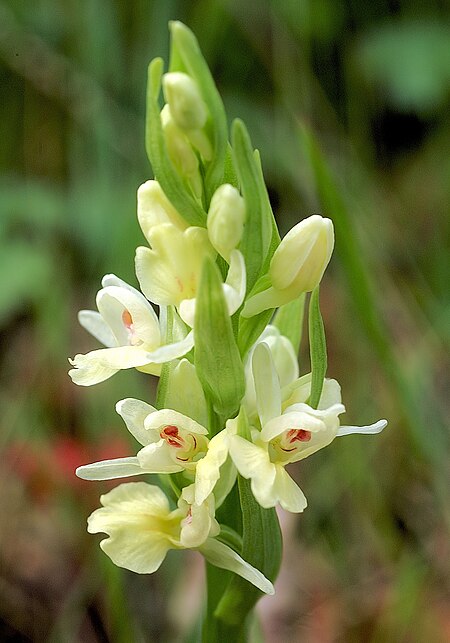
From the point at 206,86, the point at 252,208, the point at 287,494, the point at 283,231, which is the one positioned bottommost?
the point at 283,231

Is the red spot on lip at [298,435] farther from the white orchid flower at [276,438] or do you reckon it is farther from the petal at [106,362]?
the petal at [106,362]

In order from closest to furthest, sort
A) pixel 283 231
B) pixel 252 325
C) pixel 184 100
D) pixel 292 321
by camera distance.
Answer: pixel 184 100 → pixel 252 325 → pixel 292 321 → pixel 283 231

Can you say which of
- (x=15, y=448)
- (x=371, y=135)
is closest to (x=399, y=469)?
(x=15, y=448)

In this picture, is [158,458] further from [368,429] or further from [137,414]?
[368,429]

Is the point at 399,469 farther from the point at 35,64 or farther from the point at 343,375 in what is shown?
the point at 35,64

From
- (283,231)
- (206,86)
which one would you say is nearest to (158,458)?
(206,86)

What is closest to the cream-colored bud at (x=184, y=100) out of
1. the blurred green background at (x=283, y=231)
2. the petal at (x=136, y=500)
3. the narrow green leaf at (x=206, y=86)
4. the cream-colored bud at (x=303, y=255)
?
the narrow green leaf at (x=206, y=86)

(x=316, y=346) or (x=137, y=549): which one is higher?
(x=316, y=346)

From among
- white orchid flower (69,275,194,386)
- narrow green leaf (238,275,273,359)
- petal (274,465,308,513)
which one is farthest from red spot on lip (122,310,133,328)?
petal (274,465,308,513)

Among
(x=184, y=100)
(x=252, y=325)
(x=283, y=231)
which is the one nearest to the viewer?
(x=184, y=100)

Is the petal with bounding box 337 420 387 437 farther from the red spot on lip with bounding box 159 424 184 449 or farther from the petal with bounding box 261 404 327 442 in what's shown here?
the red spot on lip with bounding box 159 424 184 449
